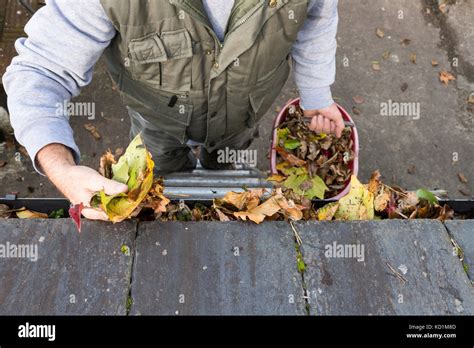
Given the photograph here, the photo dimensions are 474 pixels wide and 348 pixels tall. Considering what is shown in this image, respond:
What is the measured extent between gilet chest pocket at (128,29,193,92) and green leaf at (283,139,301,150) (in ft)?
4.43

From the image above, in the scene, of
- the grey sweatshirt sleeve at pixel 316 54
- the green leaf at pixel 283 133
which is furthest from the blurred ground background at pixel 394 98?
the grey sweatshirt sleeve at pixel 316 54

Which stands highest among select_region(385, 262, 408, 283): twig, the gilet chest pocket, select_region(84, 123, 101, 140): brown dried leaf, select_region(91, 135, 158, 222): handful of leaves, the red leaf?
the gilet chest pocket

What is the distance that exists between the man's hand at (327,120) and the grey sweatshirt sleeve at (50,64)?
1.65m

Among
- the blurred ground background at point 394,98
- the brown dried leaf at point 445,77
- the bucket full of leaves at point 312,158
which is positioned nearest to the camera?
the bucket full of leaves at point 312,158

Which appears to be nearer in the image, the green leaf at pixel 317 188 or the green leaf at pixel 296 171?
the green leaf at pixel 317 188

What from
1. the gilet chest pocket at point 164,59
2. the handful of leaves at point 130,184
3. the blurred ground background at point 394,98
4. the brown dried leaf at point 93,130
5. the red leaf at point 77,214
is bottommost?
the brown dried leaf at point 93,130

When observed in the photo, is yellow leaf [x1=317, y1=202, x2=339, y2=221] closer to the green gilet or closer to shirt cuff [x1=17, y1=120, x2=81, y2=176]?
the green gilet

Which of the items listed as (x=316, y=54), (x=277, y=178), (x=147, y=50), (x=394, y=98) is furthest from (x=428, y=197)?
(x=394, y=98)

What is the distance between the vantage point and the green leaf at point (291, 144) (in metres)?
3.69

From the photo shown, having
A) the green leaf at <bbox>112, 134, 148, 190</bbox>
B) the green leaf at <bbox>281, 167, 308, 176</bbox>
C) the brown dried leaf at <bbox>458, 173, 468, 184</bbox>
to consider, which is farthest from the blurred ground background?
the green leaf at <bbox>112, 134, 148, 190</bbox>

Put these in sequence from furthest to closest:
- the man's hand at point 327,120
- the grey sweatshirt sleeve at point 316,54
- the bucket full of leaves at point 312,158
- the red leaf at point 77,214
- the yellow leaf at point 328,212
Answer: the bucket full of leaves at point 312,158
the man's hand at point 327,120
the grey sweatshirt sleeve at point 316,54
the yellow leaf at point 328,212
the red leaf at point 77,214

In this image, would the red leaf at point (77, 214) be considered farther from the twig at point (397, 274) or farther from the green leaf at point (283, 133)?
the green leaf at point (283, 133)

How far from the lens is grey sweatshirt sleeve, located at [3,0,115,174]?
2000mm
